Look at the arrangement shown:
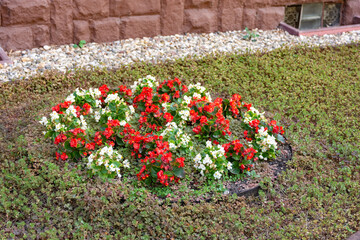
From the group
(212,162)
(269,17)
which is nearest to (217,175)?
(212,162)

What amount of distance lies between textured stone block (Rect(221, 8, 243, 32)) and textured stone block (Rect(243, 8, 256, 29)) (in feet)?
0.25

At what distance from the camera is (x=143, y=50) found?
627 cm

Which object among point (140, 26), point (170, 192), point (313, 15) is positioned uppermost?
point (140, 26)

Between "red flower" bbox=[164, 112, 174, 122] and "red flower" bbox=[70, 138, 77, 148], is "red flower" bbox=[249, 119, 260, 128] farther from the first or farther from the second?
"red flower" bbox=[70, 138, 77, 148]

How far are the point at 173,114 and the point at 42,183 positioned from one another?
1.37 metres

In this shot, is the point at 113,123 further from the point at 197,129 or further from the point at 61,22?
the point at 61,22

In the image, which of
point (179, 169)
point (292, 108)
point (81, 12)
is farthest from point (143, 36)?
point (179, 169)

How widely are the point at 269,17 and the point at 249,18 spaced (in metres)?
0.40

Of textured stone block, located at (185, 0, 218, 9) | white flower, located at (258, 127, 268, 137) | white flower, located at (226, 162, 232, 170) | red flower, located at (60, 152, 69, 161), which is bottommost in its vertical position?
white flower, located at (226, 162, 232, 170)

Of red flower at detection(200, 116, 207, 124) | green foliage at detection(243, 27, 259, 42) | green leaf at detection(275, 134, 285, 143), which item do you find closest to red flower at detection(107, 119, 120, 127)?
red flower at detection(200, 116, 207, 124)

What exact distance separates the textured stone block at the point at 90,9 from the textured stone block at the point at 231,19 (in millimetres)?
1908

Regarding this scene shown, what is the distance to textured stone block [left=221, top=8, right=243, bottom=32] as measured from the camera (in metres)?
7.17

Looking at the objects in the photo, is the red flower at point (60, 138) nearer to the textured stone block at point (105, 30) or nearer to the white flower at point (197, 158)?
the white flower at point (197, 158)

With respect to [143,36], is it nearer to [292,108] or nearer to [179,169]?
[292,108]
